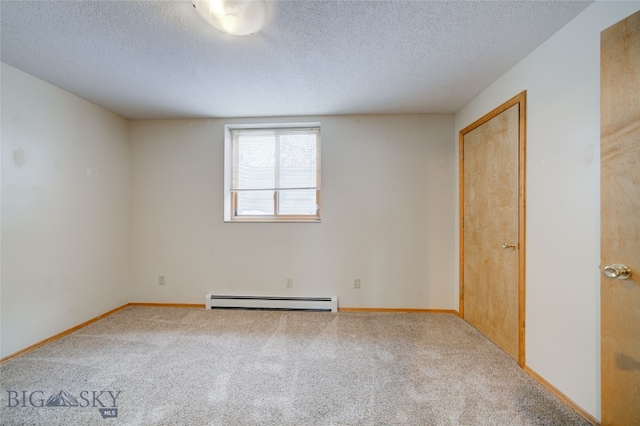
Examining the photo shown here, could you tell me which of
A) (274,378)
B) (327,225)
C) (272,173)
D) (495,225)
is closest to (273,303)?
(327,225)

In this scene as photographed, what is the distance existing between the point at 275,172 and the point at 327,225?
0.96 m

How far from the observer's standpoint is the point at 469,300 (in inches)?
104

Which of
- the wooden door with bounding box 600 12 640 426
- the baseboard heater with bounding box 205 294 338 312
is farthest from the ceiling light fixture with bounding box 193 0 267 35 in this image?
the baseboard heater with bounding box 205 294 338 312

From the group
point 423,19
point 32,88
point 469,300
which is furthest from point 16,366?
point 469,300

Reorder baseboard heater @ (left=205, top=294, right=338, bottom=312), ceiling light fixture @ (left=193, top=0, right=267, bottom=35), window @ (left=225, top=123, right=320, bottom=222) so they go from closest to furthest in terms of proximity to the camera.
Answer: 1. ceiling light fixture @ (left=193, top=0, right=267, bottom=35)
2. baseboard heater @ (left=205, top=294, right=338, bottom=312)
3. window @ (left=225, top=123, right=320, bottom=222)

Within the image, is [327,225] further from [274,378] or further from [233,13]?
[233,13]

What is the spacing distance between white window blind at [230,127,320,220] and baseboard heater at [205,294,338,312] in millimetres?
1003

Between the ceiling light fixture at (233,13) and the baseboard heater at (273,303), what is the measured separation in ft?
8.62

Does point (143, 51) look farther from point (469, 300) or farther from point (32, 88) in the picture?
point (469, 300)

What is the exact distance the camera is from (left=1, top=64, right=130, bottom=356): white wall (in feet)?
6.66

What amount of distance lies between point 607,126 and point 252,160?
3086mm

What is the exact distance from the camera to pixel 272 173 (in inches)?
127

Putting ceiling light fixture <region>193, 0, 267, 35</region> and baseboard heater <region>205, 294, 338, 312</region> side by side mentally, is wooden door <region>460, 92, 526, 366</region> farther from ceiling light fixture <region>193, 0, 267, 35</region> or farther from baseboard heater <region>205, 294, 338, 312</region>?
ceiling light fixture <region>193, 0, 267, 35</region>

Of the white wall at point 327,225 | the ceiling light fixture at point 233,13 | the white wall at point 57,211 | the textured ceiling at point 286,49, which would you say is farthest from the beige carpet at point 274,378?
the textured ceiling at point 286,49
